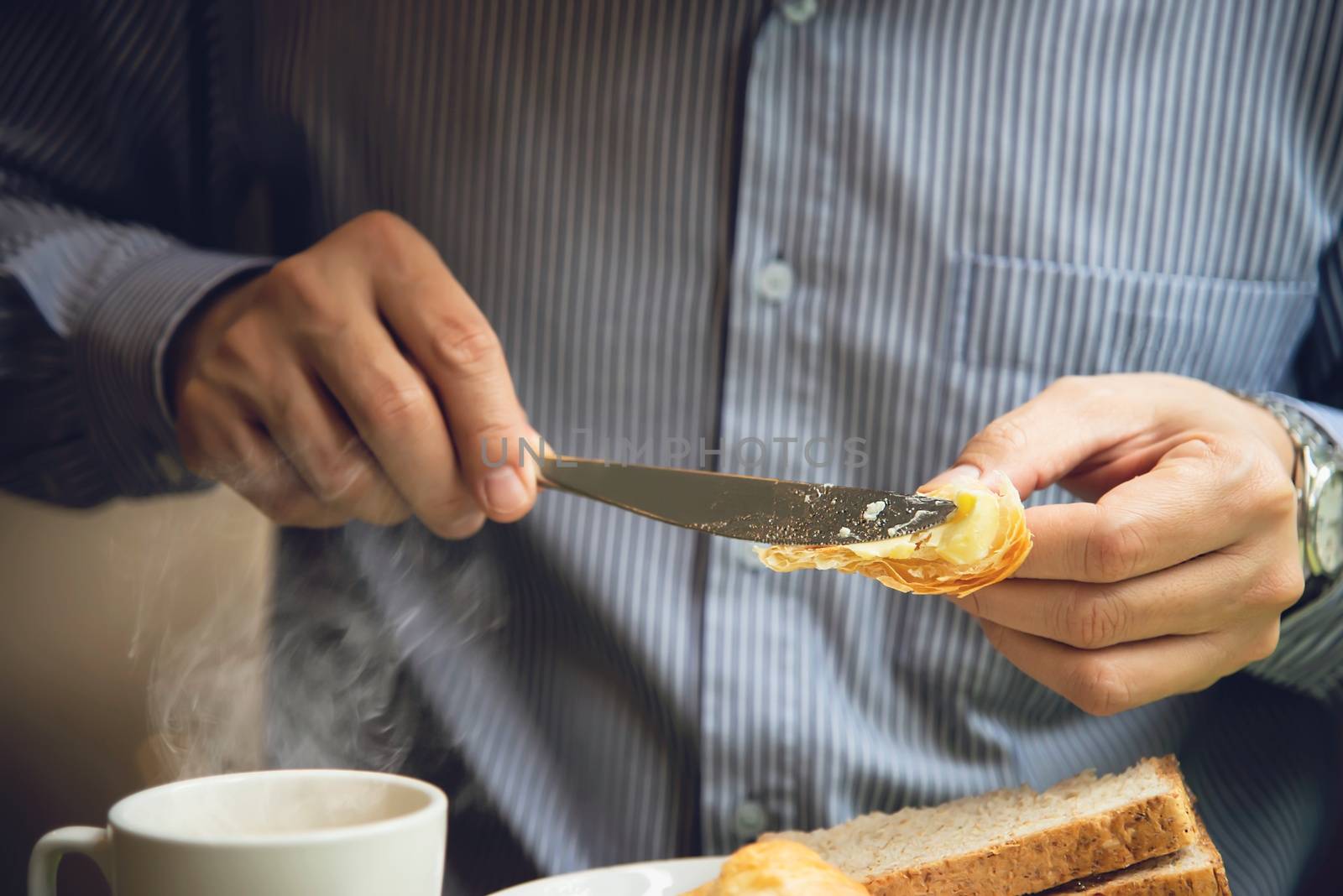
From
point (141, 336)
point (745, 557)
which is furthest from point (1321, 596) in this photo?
point (141, 336)

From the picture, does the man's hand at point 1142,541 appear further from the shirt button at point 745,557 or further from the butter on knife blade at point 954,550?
the shirt button at point 745,557

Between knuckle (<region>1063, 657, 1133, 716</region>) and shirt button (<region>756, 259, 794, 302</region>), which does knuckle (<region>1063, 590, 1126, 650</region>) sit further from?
shirt button (<region>756, 259, 794, 302</region>)

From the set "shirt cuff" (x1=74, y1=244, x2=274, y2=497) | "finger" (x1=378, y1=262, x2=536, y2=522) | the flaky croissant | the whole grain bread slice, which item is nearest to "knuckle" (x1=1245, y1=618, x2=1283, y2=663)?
the whole grain bread slice

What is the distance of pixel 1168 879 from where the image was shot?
0.54 meters

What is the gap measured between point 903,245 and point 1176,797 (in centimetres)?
45

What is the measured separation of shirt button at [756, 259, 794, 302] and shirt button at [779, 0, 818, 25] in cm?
19

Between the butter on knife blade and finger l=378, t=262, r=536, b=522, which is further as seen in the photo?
finger l=378, t=262, r=536, b=522

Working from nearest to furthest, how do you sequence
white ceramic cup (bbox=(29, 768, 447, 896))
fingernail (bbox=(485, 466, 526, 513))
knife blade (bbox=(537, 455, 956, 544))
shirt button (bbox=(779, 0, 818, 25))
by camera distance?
white ceramic cup (bbox=(29, 768, 447, 896))
knife blade (bbox=(537, 455, 956, 544))
fingernail (bbox=(485, 466, 526, 513))
shirt button (bbox=(779, 0, 818, 25))

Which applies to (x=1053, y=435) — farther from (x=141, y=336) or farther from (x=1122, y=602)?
(x=141, y=336)

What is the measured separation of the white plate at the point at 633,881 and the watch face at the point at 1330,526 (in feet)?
1.46

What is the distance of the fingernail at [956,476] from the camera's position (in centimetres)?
54

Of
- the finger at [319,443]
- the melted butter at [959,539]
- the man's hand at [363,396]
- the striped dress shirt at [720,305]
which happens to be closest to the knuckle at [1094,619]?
the melted butter at [959,539]

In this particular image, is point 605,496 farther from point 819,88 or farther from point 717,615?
point 819,88

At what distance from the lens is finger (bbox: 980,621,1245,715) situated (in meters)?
0.61
